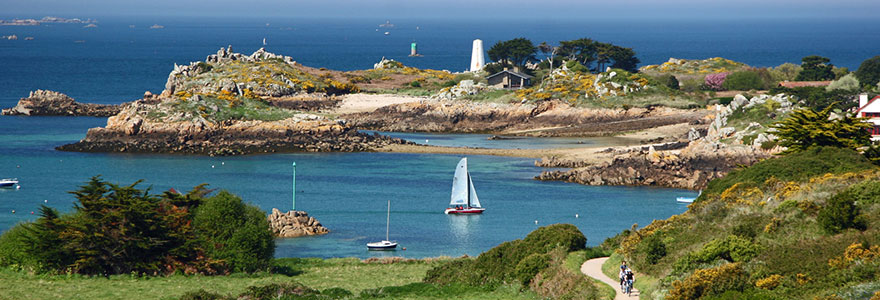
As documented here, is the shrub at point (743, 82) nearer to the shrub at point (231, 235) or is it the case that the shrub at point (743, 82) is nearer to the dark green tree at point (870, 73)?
the dark green tree at point (870, 73)

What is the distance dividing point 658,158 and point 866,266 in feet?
165

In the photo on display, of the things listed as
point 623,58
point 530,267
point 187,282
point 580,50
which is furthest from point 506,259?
point 580,50

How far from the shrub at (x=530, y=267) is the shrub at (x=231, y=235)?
32.4ft

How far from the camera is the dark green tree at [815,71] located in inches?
5084

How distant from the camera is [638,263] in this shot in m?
33.4

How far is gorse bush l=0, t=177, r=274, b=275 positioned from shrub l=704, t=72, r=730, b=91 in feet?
315

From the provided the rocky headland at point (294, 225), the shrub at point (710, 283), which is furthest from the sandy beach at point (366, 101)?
the shrub at point (710, 283)

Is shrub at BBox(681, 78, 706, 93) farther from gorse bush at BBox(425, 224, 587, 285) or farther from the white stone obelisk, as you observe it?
gorse bush at BBox(425, 224, 587, 285)

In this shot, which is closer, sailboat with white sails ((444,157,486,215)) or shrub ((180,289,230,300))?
shrub ((180,289,230,300))

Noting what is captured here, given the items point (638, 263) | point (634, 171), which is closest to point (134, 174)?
point (634, 171)

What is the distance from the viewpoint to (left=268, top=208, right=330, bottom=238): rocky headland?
189 ft

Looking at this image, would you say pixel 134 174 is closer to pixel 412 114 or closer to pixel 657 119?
pixel 412 114

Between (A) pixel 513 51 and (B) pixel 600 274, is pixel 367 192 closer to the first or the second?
(B) pixel 600 274

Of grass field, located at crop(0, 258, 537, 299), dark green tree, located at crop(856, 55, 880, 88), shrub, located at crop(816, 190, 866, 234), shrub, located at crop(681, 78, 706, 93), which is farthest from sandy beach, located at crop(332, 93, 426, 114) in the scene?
shrub, located at crop(816, 190, 866, 234)
